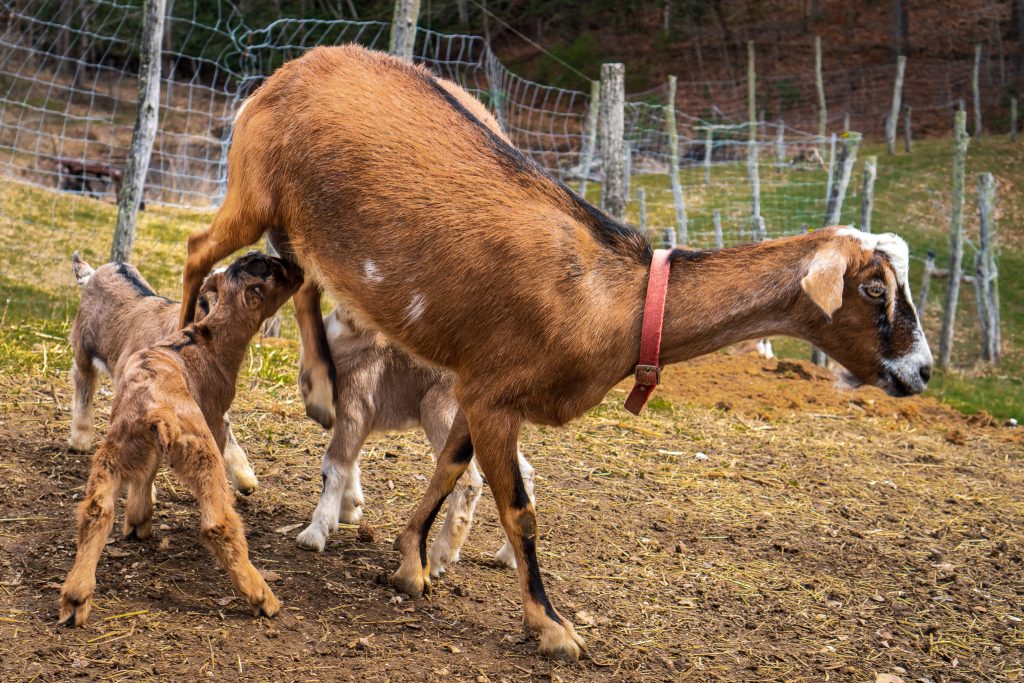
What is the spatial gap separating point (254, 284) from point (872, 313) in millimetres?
2379

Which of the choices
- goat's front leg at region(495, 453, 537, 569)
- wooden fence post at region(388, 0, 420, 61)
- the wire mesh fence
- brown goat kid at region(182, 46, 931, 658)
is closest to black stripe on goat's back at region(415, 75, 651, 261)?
brown goat kid at region(182, 46, 931, 658)

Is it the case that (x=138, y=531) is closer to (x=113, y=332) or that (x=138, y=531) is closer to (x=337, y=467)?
(x=337, y=467)

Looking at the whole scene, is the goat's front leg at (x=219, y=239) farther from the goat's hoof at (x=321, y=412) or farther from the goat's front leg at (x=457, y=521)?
the goat's front leg at (x=457, y=521)

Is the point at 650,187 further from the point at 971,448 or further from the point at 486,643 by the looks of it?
the point at 486,643

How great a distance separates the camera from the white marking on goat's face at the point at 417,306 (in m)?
4.23

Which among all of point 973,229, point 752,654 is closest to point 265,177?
point 752,654

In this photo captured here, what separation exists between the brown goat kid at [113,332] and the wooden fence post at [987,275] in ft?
37.3

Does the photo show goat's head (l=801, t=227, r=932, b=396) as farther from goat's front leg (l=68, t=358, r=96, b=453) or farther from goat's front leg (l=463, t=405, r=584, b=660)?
goat's front leg (l=68, t=358, r=96, b=453)

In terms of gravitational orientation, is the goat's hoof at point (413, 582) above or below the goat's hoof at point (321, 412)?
below

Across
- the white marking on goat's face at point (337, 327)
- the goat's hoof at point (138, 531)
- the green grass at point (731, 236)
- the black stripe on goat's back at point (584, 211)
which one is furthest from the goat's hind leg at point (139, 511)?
the green grass at point (731, 236)

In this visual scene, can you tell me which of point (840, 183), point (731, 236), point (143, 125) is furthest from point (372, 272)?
point (731, 236)

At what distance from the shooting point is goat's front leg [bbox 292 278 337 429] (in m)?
4.79

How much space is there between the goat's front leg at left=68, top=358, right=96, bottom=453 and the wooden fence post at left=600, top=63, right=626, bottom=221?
4.75 metres

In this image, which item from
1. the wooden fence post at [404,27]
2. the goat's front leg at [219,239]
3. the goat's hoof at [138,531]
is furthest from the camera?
the wooden fence post at [404,27]
